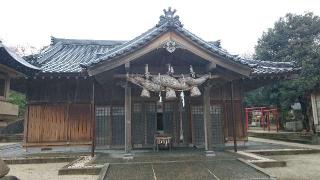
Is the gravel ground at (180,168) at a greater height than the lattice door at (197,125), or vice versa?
the lattice door at (197,125)

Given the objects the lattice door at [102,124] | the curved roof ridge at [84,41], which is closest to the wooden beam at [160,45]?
the lattice door at [102,124]

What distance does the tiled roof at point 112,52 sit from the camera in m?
11.0

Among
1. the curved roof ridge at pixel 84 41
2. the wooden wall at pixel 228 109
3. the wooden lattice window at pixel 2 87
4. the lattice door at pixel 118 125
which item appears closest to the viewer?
the wooden lattice window at pixel 2 87

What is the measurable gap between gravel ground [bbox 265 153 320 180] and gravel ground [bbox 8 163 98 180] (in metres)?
6.00

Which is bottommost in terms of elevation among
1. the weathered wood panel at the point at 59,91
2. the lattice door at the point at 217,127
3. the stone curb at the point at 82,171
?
the stone curb at the point at 82,171

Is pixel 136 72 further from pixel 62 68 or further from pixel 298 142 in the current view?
pixel 298 142

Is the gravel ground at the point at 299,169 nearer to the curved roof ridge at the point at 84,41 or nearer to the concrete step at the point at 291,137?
the concrete step at the point at 291,137

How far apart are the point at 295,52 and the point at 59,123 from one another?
1985cm

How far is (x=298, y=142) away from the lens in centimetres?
2003

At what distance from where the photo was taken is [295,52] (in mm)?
24797

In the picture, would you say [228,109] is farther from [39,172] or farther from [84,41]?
[84,41]

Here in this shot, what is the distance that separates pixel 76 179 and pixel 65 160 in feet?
13.2

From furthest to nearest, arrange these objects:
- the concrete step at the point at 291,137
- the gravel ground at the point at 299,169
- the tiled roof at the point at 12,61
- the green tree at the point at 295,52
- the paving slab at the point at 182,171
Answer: the green tree at the point at 295,52 → the concrete step at the point at 291,137 → the gravel ground at the point at 299,169 → the paving slab at the point at 182,171 → the tiled roof at the point at 12,61

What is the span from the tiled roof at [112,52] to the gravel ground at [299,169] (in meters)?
4.00
